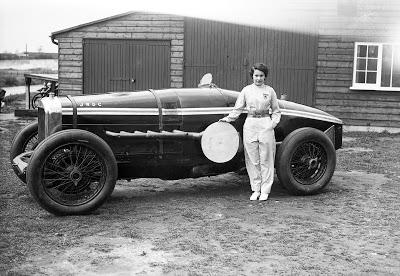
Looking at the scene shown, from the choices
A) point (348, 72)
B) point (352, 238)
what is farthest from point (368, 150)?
point (352, 238)

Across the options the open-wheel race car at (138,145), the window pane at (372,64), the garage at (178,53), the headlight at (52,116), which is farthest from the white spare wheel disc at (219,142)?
the window pane at (372,64)

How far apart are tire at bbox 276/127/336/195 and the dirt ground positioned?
16 cm

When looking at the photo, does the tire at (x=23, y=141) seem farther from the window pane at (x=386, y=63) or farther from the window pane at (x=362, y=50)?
the window pane at (x=386, y=63)

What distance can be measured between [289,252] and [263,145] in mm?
2164

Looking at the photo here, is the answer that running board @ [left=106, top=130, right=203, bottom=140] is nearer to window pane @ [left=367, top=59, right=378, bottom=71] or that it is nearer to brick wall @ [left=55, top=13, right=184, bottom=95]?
brick wall @ [left=55, top=13, right=184, bottom=95]

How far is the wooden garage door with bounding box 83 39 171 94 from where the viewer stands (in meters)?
16.3

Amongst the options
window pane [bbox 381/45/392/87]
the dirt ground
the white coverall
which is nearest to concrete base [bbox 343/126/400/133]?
window pane [bbox 381/45/392/87]

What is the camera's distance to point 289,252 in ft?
16.0

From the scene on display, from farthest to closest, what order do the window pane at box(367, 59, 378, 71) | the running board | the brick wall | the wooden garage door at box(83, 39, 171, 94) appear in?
the wooden garage door at box(83, 39, 171, 94) → the brick wall → the window pane at box(367, 59, 378, 71) → the running board

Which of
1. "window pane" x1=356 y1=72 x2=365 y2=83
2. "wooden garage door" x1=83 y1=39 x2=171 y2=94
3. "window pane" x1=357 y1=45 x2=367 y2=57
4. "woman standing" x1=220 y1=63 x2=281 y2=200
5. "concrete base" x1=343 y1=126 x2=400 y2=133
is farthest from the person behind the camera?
"wooden garage door" x1=83 y1=39 x2=171 y2=94

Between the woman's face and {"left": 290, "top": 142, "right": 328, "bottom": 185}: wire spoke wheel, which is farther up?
the woman's face

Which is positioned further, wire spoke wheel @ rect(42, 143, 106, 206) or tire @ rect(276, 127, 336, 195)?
tire @ rect(276, 127, 336, 195)

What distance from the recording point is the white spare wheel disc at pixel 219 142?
678 cm

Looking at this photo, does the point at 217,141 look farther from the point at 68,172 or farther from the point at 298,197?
the point at 68,172
